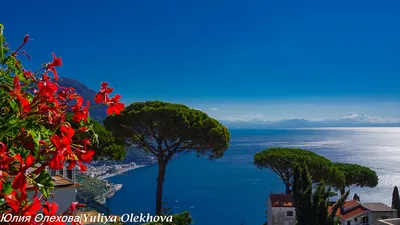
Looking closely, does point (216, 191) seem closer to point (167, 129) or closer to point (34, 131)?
point (167, 129)

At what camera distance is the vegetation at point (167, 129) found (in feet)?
43.1

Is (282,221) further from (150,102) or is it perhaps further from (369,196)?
(369,196)

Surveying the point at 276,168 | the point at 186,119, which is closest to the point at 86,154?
the point at 186,119

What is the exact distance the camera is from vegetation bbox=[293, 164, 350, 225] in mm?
13773

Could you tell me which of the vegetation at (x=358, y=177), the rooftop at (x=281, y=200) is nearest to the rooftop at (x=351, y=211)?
the vegetation at (x=358, y=177)

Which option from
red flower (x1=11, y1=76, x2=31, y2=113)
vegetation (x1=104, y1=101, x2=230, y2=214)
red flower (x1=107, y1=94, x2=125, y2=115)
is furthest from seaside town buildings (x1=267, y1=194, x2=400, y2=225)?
red flower (x1=11, y1=76, x2=31, y2=113)

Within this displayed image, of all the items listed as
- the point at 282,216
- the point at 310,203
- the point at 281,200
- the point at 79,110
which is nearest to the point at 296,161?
the point at 281,200

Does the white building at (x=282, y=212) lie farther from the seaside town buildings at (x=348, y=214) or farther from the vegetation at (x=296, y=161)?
the vegetation at (x=296, y=161)

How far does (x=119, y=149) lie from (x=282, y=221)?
10.5 metres

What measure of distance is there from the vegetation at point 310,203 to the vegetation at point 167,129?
3.72 m

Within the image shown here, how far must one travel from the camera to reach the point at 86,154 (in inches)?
40.4

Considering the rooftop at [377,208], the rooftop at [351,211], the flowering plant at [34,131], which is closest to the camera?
the flowering plant at [34,131]

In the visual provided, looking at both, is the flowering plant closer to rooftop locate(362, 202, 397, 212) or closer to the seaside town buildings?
the seaside town buildings

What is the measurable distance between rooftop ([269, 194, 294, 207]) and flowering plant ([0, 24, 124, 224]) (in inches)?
765
